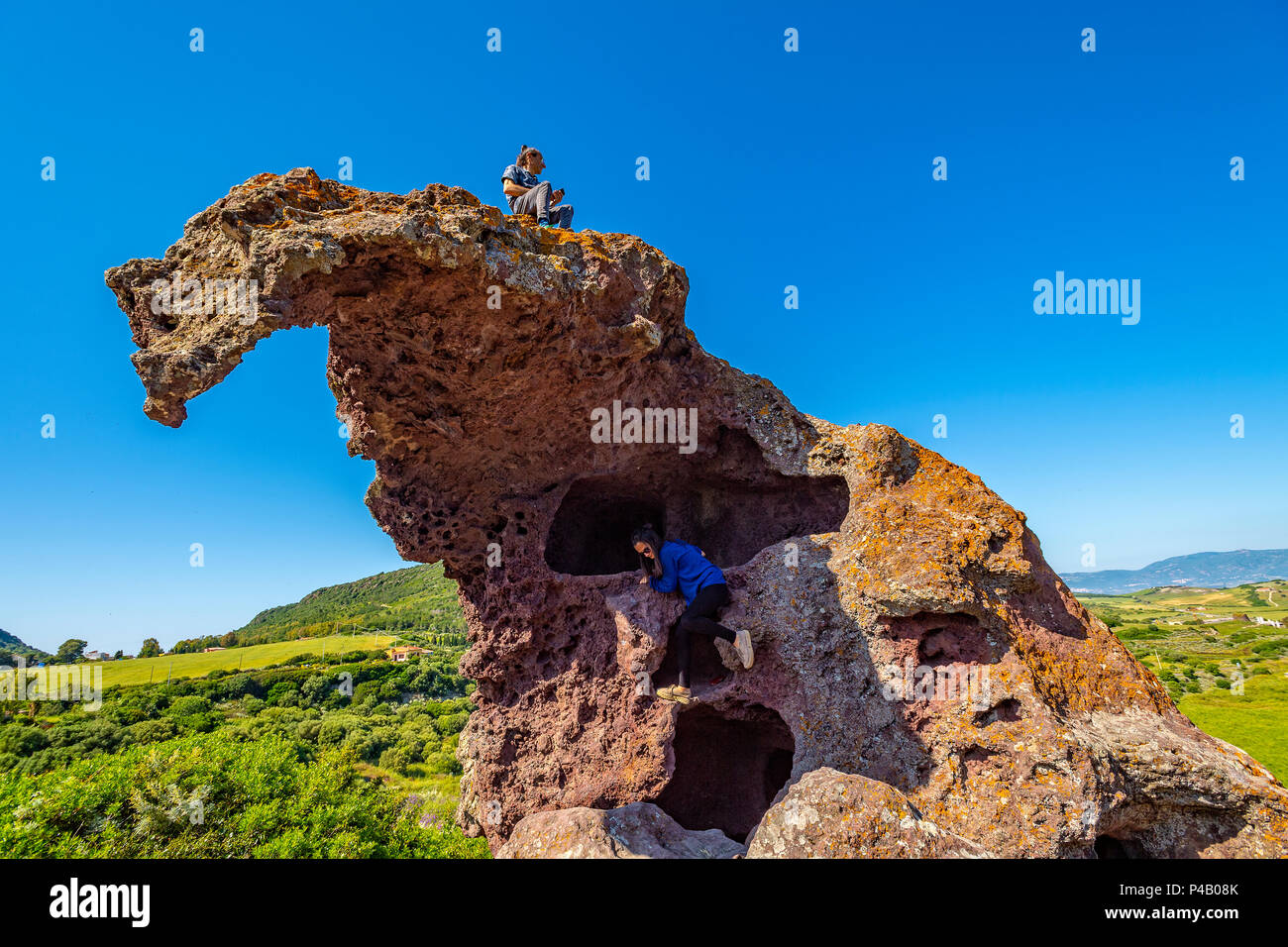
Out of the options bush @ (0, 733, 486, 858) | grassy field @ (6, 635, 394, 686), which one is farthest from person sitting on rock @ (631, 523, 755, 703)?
grassy field @ (6, 635, 394, 686)

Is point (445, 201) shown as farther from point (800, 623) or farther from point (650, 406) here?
point (800, 623)

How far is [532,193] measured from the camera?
7883 mm

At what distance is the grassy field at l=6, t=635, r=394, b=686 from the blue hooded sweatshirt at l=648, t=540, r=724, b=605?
74347 mm

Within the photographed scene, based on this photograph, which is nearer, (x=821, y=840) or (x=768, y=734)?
(x=821, y=840)

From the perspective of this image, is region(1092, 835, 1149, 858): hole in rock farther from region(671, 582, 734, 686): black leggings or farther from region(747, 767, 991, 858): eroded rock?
region(671, 582, 734, 686): black leggings

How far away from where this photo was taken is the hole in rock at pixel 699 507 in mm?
8273

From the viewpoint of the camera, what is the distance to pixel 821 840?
4062 millimetres

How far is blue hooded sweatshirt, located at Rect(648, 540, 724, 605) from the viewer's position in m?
7.07

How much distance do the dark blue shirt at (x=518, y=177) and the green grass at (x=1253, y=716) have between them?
Result: 27747 mm

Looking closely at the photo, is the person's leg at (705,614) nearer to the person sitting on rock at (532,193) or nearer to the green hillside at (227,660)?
the person sitting on rock at (532,193)
